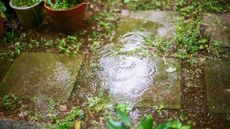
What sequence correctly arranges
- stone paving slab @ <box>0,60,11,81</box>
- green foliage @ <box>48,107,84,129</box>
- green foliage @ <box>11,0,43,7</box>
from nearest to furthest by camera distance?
1. green foliage @ <box>48,107,84,129</box>
2. stone paving slab @ <box>0,60,11,81</box>
3. green foliage @ <box>11,0,43,7</box>

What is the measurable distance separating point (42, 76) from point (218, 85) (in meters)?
1.85

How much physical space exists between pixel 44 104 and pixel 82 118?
0.45m

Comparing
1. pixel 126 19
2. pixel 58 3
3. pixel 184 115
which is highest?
pixel 58 3

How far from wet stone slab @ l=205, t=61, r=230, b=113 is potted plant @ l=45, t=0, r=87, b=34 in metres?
1.64

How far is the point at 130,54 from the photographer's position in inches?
156

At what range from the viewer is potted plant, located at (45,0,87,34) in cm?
409

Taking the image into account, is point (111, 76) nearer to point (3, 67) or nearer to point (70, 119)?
point (70, 119)

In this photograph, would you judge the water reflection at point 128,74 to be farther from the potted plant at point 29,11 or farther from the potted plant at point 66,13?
the potted plant at point 29,11

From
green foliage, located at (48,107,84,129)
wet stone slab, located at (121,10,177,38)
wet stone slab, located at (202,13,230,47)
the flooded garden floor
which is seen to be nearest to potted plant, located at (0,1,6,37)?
the flooded garden floor

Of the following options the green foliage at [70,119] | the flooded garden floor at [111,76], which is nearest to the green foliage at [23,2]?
the flooded garden floor at [111,76]

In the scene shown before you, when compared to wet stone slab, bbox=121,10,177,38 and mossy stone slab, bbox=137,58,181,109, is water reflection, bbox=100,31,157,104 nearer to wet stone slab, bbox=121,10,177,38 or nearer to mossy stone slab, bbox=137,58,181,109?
mossy stone slab, bbox=137,58,181,109

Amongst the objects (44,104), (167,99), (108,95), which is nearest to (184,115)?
(167,99)

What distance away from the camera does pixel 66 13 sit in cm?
408

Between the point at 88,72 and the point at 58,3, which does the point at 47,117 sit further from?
the point at 58,3
